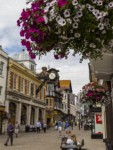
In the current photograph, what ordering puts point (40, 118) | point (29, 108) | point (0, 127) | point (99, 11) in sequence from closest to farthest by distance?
point (99, 11)
point (0, 127)
point (29, 108)
point (40, 118)

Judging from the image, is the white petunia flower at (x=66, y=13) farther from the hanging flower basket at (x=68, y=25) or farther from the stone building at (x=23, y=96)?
the stone building at (x=23, y=96)

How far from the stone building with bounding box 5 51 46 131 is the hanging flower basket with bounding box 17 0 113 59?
1271 inches

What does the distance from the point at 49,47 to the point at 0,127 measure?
1209 inches

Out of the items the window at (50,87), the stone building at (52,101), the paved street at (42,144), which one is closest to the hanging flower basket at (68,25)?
the paved street at (42,144)

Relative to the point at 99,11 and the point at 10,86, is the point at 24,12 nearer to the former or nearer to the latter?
the point at 99,11

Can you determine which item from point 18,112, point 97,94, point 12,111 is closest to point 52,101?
point 18,112

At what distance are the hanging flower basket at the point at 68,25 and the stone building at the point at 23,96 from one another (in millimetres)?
32280

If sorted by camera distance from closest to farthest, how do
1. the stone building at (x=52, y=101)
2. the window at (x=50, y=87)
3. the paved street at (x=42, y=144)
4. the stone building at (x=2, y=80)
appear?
1. the paved street at (x=42, y=144)
2. the stone building at (x=2, y=80)
3. the stone building at (x=52, y=101)
4. the window at (x=50, y=87)

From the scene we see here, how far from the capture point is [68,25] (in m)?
3.95

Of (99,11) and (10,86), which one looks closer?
(99,11)

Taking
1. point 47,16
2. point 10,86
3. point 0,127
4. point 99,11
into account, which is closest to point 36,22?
point 47,16

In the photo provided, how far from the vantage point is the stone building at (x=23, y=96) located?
1491 inches

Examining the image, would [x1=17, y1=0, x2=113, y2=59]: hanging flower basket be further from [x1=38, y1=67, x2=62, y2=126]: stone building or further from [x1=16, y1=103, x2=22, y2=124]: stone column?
[x1=38, y1=67, x2=62, y2=126]: stone building

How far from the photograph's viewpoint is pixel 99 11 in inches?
153
